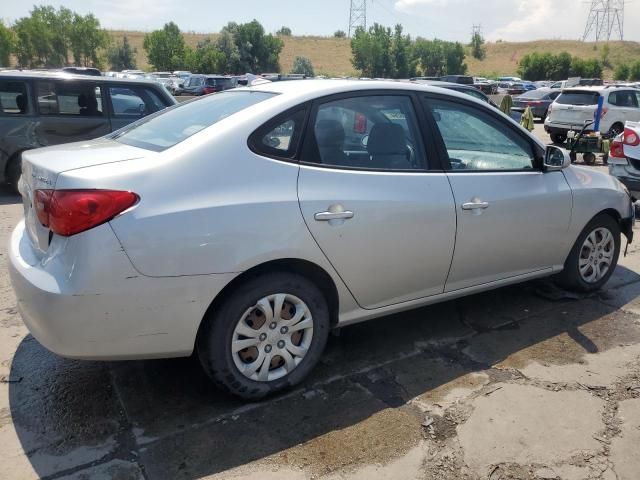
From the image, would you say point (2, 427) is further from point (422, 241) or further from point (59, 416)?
point (422, 241)

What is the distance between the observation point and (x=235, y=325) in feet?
9.13

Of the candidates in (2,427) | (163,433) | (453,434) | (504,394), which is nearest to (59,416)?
(2,427)

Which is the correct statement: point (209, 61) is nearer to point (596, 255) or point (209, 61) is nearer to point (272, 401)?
point (596, 255)

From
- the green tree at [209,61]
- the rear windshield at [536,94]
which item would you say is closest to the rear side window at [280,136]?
the rear windshield at [536,94]

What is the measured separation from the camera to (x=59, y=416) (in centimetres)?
284

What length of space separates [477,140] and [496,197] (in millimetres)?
442

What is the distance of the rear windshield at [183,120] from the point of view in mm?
2979

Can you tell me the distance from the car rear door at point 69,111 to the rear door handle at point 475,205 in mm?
6095

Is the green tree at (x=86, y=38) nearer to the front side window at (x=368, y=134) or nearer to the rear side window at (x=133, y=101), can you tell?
the rear side window at (x=133, y=101)

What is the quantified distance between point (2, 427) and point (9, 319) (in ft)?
4.53

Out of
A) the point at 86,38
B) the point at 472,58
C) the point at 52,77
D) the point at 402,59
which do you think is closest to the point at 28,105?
the point at 52,77

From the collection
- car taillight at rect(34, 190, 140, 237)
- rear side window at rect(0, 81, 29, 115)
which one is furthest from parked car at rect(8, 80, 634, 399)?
rear side window at rect(0, 81, 29, 115)

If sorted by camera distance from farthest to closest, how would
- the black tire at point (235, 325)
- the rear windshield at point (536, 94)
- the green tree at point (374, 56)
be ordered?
the green tree at point (374, 56) < the rear windshield at point (536, 94) < the black tire at point (235, 325)

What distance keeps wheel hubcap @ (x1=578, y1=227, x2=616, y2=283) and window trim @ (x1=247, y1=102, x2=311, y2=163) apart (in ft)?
8.64
